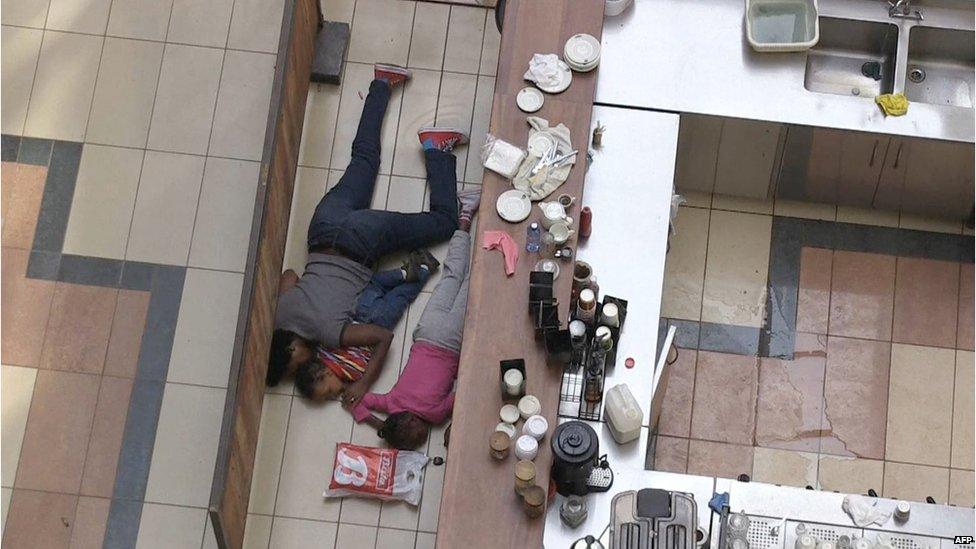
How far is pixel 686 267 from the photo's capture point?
454 centimetres

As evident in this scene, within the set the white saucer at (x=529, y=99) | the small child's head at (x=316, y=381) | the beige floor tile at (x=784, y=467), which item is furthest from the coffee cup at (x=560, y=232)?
the beige floor tile at (x=784, y=467)

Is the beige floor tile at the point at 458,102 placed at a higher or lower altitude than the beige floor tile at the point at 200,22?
lower

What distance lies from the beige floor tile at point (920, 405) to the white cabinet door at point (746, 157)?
812mm

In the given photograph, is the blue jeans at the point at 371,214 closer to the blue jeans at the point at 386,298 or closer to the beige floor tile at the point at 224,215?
the blue jeans at the point at 386,298

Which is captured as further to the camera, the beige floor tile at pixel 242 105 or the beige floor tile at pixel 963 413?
the beige floor tile at pixel 242 105

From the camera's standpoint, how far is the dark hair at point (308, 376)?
14.1 ft

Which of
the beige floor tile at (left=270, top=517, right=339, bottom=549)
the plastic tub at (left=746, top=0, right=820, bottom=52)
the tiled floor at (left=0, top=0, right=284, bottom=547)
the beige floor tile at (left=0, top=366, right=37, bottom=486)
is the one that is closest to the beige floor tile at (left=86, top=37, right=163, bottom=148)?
the tiled floor at (left=0, top=0, right=284, bottom=547)

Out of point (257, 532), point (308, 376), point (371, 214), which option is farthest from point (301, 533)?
point (371, 214)

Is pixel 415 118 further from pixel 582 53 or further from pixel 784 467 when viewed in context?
pixel 784 467

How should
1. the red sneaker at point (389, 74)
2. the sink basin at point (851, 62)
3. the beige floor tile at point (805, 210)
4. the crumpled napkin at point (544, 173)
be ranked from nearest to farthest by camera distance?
the crumpled napkin at point (544, 173) → the sink basin at point (851, 62) → the beige floor tile at point (805, 210) → the red sneaker at point (389, 74)

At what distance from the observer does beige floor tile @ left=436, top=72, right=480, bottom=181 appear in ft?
15.9

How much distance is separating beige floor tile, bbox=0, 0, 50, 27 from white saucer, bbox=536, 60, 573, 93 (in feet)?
7.85

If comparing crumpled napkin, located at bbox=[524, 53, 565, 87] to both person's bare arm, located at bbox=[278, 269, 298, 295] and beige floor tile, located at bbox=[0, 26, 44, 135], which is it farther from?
beige floor tile, located at bbox=[0, 26, 44, 135]

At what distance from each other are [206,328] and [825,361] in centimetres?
240
